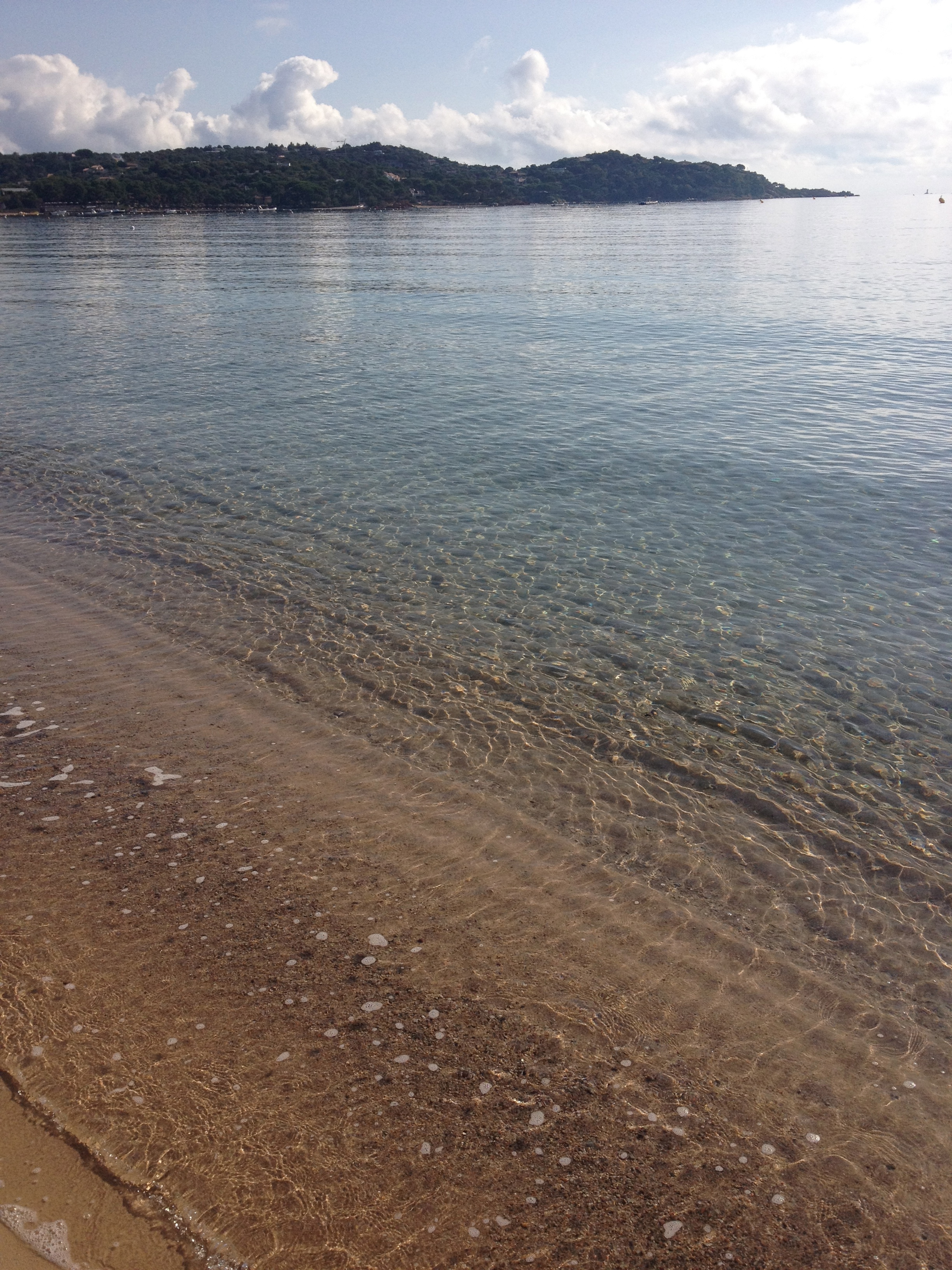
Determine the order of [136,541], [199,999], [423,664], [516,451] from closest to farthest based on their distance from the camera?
[199,999] → [423,664] → [136,541] → [516,451]

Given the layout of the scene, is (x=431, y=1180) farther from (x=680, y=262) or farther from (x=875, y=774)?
(x=680, y=262)

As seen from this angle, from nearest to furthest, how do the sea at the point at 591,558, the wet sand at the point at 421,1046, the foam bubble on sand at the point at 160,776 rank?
the wet sand at the point at 421,1046 → the sea at the point at 591,558 → the foam bubble on sand at the point at 160,776

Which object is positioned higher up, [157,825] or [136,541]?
[136,541]

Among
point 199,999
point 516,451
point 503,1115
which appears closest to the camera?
point 503,1115

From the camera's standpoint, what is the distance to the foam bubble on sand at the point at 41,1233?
14.0 feet

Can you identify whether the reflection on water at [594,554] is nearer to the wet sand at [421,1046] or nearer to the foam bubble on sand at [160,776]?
the wet sand at [421,1046]

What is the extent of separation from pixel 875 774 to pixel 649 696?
2.83 meters

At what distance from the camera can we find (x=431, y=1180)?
4.89 m

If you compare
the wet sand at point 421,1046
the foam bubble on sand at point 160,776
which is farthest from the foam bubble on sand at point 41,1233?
the foam bubble on sand at point 160,776

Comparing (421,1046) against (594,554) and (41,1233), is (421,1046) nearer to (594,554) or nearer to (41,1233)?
(41,1233)

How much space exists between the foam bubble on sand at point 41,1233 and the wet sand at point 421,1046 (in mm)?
80

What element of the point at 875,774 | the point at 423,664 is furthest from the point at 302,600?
the point at 875,774

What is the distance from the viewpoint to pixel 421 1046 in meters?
5.80

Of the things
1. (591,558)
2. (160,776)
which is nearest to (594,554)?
(591,558)
